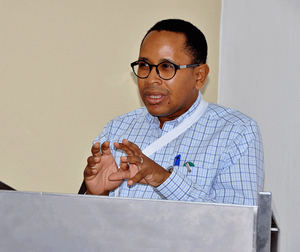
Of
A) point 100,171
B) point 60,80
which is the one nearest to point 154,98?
point 100,171

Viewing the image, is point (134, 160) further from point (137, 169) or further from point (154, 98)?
point (154, 98)

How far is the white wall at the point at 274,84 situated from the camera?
247cm

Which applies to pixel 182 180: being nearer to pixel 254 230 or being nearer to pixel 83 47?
pixel 254 230

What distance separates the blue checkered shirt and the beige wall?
0.72 m

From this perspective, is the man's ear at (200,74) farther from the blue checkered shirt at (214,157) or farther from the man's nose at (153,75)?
the man's nose at (153,75)

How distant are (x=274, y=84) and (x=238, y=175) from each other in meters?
1.09

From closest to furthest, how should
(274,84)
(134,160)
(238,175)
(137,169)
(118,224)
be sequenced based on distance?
(118,224)
(134,160)
(137,169)
(238,175)
(274,84)

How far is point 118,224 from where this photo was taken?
2.50 feet

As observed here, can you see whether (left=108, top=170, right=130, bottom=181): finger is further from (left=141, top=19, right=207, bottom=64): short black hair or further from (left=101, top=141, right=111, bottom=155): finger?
(left=141, top=19, right=207, bottom=64): short black hair

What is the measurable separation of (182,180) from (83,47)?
1422mm

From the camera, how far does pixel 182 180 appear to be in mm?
1519

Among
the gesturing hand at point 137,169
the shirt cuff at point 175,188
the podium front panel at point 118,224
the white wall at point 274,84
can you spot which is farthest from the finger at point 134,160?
the white wall at point 274,84

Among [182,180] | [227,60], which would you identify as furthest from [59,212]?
[227,60]

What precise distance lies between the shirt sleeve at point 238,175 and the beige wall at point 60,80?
1.12m
